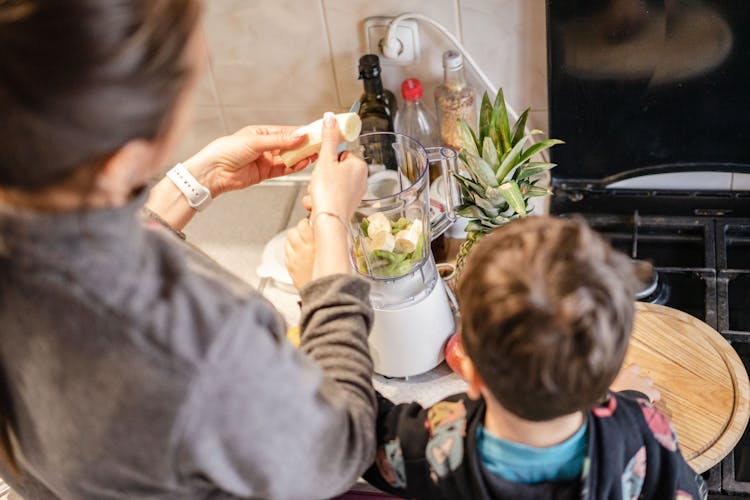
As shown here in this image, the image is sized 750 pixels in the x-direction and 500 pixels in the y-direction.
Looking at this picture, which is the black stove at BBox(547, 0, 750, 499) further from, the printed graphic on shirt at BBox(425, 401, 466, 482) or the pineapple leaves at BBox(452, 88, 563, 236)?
the printed graphic on shirt at BBox(425, 401, 466, 482)

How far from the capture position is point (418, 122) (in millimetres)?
1316

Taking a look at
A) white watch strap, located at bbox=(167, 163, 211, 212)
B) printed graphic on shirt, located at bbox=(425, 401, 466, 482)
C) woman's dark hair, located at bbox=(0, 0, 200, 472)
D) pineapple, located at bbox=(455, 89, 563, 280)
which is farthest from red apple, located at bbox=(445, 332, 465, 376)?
woman's dark hair, located at bbox=(0, 0, 200, 472)

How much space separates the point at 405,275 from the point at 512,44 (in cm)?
45

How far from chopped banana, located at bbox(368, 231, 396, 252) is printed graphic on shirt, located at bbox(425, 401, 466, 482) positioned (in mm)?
279

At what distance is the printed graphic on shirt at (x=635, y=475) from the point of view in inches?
29.8

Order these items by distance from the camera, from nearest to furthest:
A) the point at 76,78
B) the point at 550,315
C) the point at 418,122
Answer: the point at 76,78 < the point at 550,315 < the point at 418,122

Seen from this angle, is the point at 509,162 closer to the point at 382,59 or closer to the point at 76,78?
Answer: the point at 382,59

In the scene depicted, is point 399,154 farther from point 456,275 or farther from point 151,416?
point 151,416

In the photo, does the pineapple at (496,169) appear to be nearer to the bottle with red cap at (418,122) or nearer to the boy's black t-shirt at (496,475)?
the bottle with red cap at (418,122)

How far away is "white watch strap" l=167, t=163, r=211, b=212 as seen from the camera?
1056 millimetres

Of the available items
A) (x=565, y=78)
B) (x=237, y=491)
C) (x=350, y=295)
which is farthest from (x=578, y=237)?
(x=565, y=78)

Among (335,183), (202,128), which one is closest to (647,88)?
(335,183)

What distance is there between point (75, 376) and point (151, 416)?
6cm

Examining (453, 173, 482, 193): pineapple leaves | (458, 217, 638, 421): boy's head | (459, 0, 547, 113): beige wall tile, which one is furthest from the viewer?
(459, 0, 547, 113): beige wall tile
